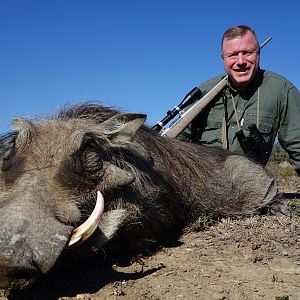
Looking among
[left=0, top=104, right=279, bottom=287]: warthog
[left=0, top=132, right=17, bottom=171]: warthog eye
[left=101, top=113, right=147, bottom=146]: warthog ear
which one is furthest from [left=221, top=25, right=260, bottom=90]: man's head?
Result: [left=0, top=132, right=17, bottom=171]: warthog eye

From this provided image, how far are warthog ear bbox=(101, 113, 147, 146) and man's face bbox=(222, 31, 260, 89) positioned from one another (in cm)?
236

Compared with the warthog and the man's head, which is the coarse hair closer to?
the man's head

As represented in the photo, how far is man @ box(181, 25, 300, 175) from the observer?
532cm

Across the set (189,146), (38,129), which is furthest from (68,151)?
(189,146)

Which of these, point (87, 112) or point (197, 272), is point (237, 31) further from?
point (197, 272)

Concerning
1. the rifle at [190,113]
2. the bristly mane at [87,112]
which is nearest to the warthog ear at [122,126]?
the bristly mane at [87,112]

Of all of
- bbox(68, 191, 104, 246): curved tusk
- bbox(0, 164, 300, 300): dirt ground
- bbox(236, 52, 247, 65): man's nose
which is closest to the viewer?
bbox(68, 191, 104, 246): curved tusk

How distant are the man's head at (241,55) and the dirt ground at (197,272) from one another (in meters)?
1.97

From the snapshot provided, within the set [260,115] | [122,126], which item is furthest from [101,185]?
[260,115]

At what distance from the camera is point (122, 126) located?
328 cm

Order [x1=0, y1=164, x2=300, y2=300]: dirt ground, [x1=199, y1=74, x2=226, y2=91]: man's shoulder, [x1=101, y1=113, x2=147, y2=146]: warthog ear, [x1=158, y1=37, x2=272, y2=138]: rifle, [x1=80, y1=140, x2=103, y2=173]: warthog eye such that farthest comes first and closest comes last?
[x1=199, y1=74, x2=226, y2=91]: man's shoulder
[x1=158, y1=37, x2=272, y2=138]: rifle
[x1=101, y1=113, x2=147, y2=146]: warthog ear
[x1=80, y1=140, x2=103, y2=173]: warthog eye
[x1=0, y1=164, x2=300, y2=300]: dirt ground

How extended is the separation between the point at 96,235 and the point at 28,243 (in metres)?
0.65

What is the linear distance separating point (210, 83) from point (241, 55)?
481 millimetres

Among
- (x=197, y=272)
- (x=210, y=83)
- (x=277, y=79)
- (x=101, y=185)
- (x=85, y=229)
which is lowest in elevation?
(x=197, y=272)
